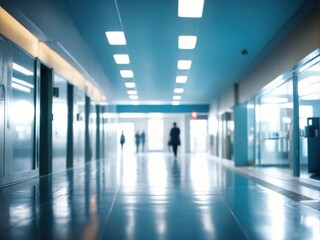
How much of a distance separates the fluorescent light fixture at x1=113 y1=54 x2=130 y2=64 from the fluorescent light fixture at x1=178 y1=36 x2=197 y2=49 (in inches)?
77.0

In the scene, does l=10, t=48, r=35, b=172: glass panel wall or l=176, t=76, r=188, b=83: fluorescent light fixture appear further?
l=176, t=76, r=188, b=83: fluorescent light fixture

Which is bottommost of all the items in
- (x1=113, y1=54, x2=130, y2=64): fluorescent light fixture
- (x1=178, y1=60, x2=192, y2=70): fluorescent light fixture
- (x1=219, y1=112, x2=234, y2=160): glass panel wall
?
(x1=219, y1=112, x2=234, y2=160): glass panel wall

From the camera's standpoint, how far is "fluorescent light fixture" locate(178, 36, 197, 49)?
9022 mm

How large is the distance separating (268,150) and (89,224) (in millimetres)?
10306

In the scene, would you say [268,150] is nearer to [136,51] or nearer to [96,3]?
[136,51]

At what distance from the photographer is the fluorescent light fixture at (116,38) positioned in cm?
866

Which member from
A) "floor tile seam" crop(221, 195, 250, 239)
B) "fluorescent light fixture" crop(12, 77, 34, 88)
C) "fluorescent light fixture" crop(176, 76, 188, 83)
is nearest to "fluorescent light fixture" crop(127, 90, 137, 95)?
"fluorescent light fixture" crop(176, 76, 188, 83)

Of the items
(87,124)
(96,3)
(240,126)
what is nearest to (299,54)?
(96,3)

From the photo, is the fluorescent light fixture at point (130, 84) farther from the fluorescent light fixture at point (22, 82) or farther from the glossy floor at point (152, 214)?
the glossy floor at point (152, 214)

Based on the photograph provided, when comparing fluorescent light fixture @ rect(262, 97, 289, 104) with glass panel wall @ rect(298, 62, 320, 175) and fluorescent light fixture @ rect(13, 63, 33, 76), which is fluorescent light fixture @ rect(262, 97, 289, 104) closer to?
glass panel wall @ rect(298, 62, 320, 175)

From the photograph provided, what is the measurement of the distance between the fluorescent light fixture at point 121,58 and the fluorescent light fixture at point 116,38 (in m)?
1.36

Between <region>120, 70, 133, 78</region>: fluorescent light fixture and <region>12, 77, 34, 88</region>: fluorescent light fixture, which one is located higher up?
<region>120, 70, 133, 78</region>: fluorescent light fixture

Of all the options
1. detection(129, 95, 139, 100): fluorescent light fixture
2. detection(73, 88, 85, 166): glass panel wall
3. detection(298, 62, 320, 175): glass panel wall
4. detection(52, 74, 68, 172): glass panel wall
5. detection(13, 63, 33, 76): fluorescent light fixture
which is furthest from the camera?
detection(129, 95, 139, 100): fluorescent light fixture

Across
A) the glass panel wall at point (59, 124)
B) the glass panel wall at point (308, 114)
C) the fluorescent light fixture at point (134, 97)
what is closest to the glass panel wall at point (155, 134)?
the fluorescent light fixture at point (134, 97)
